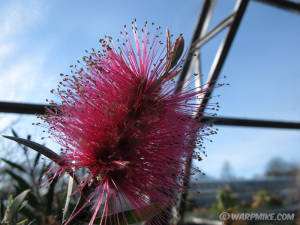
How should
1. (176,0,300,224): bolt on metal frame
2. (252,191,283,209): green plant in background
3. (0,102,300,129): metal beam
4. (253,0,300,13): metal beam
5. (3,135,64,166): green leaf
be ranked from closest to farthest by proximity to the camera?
(3,135,64,166): green leaf, (0,102,300,129): metal beam, (176,0,300,224): bolt on metal frame, (253,0,300,13): metal beam, (252,191,283,209): green plant in background

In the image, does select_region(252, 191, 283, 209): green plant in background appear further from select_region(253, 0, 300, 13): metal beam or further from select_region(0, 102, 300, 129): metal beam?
select_region(253, 0, 300, 13): metal beam

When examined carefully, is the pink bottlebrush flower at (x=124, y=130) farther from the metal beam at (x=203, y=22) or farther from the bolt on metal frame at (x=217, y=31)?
the metal beam at (x=203, y=22)

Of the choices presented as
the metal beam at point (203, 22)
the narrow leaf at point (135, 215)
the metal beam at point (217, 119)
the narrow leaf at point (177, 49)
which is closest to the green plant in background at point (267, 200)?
the metal beam at point (217, 119)

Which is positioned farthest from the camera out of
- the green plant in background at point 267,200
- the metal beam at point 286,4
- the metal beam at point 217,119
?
the green plant in background at point 267,200

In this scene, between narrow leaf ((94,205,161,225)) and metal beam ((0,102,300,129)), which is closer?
narrow leaf ((94,205,161,225))

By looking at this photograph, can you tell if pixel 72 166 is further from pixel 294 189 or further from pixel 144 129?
pixel 294 189

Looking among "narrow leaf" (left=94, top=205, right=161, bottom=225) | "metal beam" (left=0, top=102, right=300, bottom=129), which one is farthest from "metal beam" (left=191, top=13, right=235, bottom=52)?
"narrow leaf" (left=94, top=205, right=161, bottom=225)

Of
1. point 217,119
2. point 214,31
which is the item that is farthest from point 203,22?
point 217,119

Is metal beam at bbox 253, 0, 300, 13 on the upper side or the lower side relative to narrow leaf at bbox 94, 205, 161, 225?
upper
